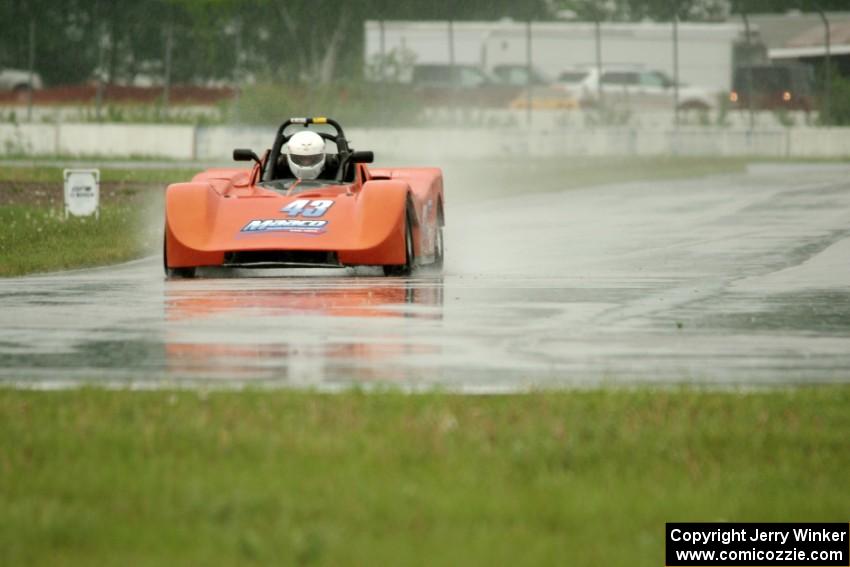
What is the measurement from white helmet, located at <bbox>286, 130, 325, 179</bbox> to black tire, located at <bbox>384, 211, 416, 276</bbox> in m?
1.36

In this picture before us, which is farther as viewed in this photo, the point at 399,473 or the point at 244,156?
the point at 244,156

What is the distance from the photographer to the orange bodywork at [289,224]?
15148mm

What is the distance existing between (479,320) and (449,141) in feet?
104

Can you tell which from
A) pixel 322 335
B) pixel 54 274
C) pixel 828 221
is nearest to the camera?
pixel 322 335

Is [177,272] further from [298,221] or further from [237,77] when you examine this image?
[237,77]

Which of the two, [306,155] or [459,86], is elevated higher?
[306,155]

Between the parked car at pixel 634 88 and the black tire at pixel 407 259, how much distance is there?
3573 centimetres

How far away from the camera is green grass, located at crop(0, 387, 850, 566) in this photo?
5836 millimetres

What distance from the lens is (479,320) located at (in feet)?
40.3

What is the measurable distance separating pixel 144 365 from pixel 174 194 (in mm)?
5997

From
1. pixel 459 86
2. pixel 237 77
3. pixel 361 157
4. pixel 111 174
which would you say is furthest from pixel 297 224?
pixel 459 86

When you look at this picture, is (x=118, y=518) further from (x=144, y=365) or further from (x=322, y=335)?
(x=322, y=335)

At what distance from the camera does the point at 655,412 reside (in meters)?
8.14

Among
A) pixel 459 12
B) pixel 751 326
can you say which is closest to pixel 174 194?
pixel 751 326
